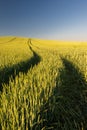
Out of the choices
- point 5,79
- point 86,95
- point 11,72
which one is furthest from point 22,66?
point 86,95

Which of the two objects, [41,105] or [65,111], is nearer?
[41,105]

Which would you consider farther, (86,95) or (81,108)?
(86,95)

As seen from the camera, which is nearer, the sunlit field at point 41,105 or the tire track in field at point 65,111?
the sunlit field at point 41,105

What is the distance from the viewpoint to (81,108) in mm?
4082

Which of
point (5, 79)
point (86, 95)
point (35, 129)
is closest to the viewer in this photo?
point (35, 129)

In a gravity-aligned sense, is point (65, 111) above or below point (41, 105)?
below

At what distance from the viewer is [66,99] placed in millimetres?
4348

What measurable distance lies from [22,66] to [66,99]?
4476 millimetres

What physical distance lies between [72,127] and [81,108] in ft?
3.49

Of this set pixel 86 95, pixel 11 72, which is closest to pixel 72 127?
pixel 86 95

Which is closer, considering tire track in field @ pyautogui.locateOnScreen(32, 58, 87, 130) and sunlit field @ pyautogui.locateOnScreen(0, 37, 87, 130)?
sunlit field @ pyautogui.locateOnScreen(0, 37, 87, 130)

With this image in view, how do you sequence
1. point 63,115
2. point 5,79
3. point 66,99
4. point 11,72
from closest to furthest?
point 63,115, point 66,99, point 5,79, point 11,72

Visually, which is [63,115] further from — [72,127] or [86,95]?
[86,95]

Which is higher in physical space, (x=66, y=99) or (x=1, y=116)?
(x=1, y=116)
